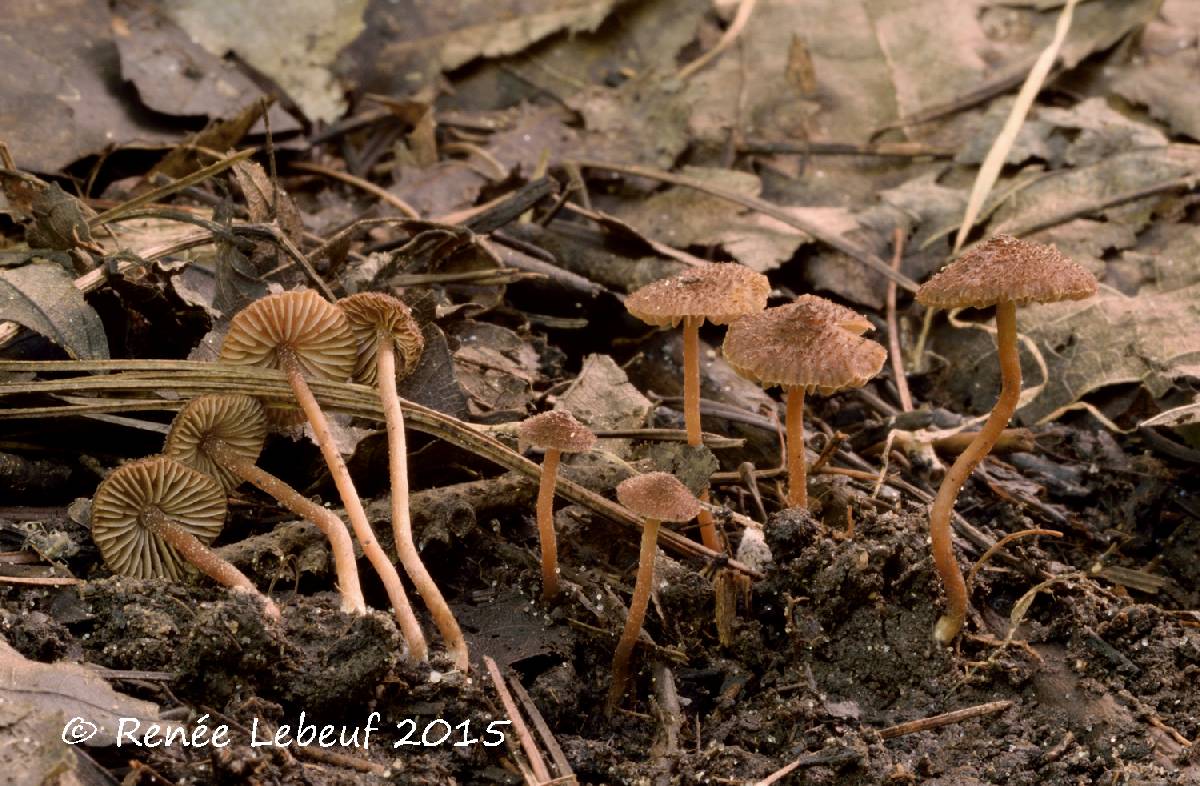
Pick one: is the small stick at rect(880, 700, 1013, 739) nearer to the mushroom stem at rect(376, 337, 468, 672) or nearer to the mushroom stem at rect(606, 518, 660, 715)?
the mushroom stem at rect(606, 518, 660, 715)

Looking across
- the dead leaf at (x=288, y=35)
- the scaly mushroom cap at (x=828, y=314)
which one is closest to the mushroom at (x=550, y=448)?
the scaly mushroom cap at (x=828, y=314)

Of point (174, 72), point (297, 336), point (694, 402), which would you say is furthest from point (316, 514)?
point (174, 72)

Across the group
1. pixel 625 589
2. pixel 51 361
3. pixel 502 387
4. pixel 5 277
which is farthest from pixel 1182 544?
pixel 5 277

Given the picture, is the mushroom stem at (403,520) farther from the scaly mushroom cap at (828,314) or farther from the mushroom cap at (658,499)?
the scaly mushroom cap at (828,314)

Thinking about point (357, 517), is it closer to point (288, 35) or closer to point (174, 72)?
point (174, 72)

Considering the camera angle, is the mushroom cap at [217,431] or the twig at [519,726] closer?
the twig at [519,726]

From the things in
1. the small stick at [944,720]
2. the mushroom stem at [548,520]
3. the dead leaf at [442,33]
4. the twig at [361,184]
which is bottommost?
the small stick at [944,720]
